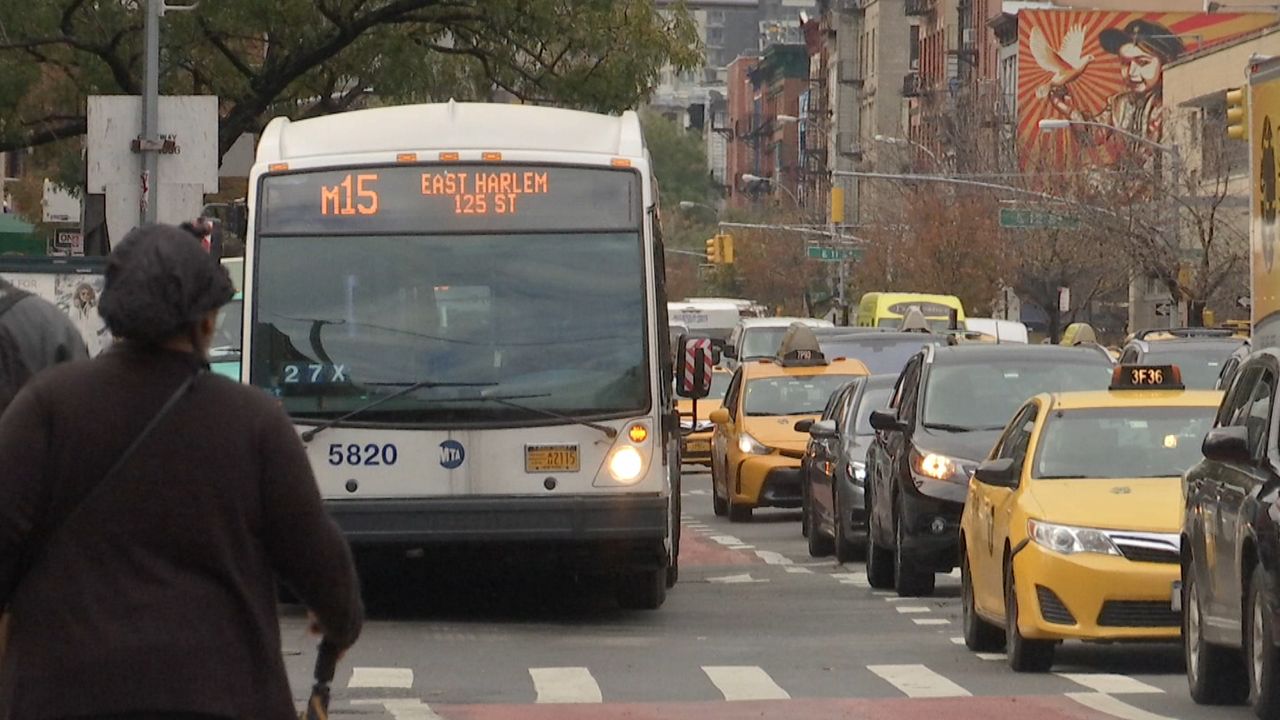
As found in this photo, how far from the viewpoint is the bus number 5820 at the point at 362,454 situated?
51.9ft

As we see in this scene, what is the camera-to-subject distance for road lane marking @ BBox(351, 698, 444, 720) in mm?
11695

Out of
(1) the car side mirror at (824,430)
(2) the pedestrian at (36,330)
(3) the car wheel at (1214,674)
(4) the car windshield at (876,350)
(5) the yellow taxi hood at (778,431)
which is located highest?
(2) the pedestrian at (36,330)

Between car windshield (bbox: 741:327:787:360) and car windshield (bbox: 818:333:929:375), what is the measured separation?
47.2 feet

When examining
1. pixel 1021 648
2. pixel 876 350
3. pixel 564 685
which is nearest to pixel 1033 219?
pixel 876 350

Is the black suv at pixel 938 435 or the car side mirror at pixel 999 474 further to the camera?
the black suv at pixel 938 435

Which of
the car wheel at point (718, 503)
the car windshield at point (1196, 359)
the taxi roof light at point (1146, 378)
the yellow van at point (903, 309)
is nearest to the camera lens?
the taxi roof light at point (1146, 378)

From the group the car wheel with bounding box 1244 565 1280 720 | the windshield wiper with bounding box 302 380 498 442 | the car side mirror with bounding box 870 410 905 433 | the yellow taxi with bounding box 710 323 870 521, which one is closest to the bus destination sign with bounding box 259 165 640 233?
the windshield wiper with bounding box 302 380 498 442

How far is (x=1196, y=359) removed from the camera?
89.1 ft

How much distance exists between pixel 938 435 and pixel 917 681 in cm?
588

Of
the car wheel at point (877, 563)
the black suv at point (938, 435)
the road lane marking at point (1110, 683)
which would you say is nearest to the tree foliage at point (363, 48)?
the black suv at point (938, 435)

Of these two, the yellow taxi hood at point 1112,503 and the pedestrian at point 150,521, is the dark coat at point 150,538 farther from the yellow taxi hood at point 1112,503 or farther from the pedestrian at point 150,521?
the yellow taxi hood at point 1112,503

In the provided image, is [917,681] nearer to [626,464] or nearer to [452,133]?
[626,464]

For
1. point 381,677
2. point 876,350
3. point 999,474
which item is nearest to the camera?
point 381,677

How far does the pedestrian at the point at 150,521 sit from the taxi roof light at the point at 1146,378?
35.0 feet
